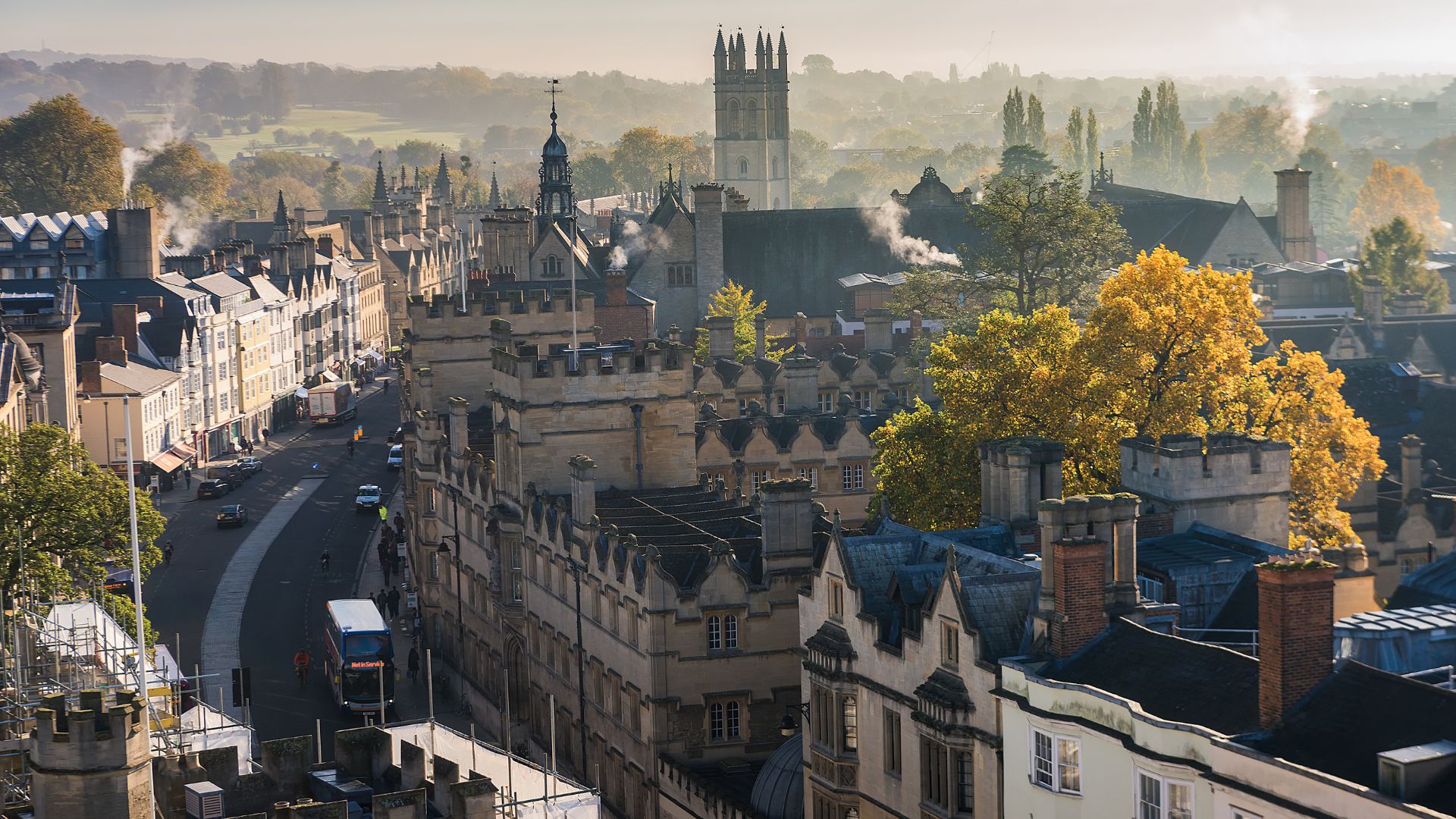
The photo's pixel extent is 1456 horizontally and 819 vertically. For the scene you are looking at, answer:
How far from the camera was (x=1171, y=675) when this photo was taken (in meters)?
37.5

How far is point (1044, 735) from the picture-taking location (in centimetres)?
A: 3859

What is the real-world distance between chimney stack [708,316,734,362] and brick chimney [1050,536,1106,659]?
60509 millimetres

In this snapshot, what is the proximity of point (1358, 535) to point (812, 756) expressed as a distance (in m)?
27.3

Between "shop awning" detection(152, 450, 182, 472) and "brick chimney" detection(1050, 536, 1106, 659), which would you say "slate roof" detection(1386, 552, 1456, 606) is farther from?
"shop awning" detection(152, 450, 182, 472)

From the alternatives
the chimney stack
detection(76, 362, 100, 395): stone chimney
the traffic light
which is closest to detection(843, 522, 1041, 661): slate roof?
the traffic light

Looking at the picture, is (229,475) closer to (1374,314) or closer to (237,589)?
(237,589)

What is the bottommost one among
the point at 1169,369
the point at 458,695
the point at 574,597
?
the point at 458,695

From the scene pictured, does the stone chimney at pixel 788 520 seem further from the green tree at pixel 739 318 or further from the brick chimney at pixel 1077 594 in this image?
the green tree at pixel 739 318

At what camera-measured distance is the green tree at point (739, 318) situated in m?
113

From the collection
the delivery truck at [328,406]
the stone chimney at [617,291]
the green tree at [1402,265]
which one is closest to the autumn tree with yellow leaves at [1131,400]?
the stone chimney at [617,291]

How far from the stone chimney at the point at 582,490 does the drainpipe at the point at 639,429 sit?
5705 millimetres

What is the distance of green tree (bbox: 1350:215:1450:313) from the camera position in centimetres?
14375

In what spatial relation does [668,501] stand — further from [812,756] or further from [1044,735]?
[1044,735]

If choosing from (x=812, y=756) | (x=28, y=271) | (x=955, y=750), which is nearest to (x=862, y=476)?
(x=812, y=756)
